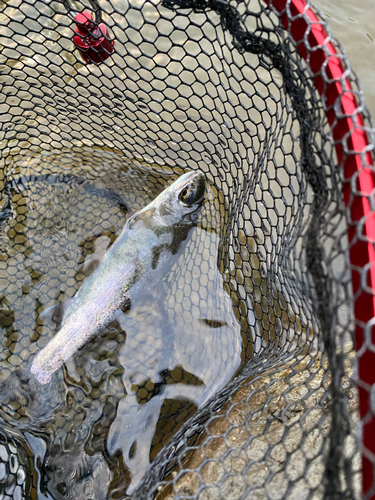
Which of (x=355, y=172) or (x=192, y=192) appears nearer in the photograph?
(x=355, y=172)

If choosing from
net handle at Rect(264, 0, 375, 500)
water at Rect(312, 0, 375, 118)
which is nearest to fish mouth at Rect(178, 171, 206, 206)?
net handle at Rect(264, 0, 375, 500)

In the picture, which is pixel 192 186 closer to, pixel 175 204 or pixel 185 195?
pixel 185 195

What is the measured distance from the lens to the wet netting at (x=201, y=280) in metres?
1.46

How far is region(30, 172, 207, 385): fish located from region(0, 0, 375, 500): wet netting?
0.11 meters

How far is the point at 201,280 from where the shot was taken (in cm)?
298

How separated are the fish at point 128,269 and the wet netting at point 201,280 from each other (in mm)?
108

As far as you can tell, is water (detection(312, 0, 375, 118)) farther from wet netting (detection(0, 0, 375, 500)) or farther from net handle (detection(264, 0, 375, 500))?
net handle (detection(264, 0, 375, 500))

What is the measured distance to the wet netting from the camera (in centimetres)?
146

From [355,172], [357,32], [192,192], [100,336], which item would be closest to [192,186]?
[192,192]

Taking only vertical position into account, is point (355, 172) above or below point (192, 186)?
above

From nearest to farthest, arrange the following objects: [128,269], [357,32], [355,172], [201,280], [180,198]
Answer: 1. [355,172]
2. [128,269]
3. [180,198]
4. [201,280]
5. [357,32]

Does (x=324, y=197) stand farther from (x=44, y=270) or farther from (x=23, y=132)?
(x=23, y=132)

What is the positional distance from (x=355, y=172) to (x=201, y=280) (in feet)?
5.77

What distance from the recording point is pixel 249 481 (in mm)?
1840
